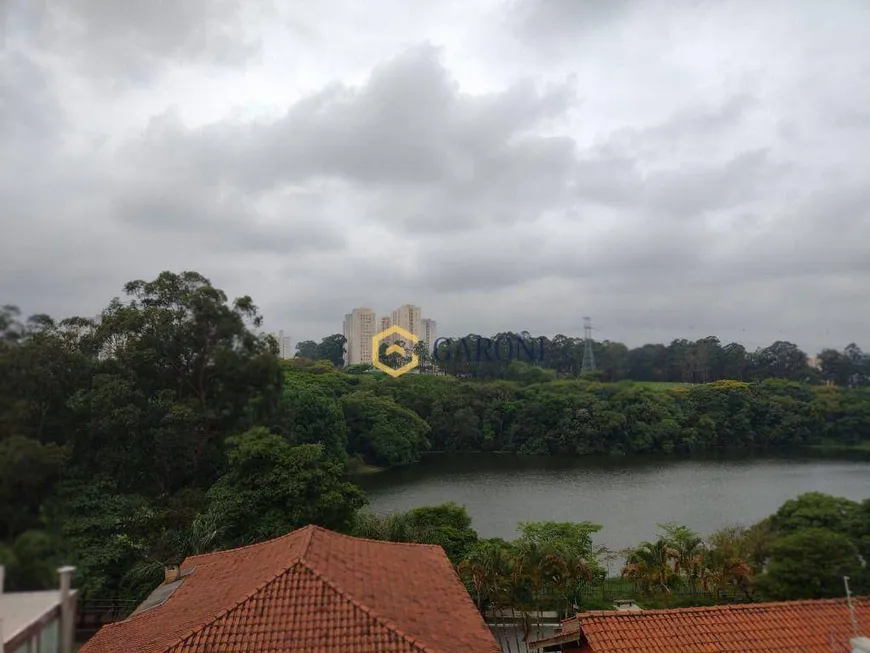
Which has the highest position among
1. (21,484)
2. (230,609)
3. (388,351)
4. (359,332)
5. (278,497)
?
(359,332)

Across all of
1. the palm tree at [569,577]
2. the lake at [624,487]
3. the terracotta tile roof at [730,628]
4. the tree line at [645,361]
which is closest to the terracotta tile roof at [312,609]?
the terracotta tile roof at [730,628]

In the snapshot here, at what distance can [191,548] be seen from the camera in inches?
336

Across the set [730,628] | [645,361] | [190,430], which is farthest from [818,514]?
[645,361]

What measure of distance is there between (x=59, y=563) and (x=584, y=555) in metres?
9.87

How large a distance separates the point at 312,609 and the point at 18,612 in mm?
4256

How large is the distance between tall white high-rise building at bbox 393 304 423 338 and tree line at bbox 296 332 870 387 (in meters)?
6.08

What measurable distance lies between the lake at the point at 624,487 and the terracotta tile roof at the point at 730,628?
20.2 feet

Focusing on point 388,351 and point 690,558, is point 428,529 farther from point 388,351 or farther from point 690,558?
point 388,351

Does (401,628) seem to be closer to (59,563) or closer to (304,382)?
(59,563)

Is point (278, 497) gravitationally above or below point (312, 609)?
above

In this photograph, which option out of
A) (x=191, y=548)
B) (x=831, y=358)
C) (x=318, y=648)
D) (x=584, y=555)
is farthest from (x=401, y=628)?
(x=831, y=358)

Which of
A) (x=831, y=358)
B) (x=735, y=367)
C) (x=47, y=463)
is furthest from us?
(x=735, y=367)

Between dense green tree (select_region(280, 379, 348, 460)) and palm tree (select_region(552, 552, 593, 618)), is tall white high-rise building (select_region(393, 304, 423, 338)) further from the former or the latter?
Answer: palm tree (select_region(552, 552, 593, 618))

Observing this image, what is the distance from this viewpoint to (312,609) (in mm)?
4648
